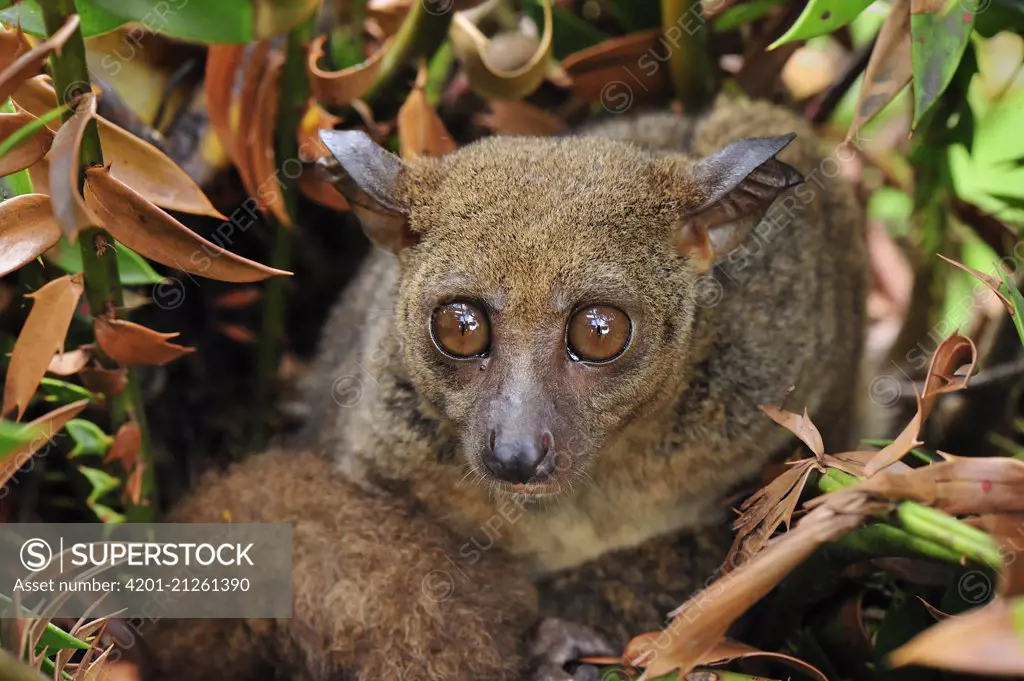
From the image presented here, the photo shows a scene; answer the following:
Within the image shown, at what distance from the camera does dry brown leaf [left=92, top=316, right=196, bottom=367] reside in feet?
6.73

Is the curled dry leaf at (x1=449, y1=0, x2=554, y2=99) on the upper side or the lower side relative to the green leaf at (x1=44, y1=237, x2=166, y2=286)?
upper

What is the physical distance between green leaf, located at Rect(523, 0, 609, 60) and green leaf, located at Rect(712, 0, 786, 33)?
0.43 m

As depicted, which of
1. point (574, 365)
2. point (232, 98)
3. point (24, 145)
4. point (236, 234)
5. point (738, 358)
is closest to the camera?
point (24, 145)

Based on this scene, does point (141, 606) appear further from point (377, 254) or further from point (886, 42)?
point (886, 42)

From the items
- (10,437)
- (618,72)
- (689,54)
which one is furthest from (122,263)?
(689,54)

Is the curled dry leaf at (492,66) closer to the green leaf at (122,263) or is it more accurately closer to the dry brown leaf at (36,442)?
the green leaf at (122,263)

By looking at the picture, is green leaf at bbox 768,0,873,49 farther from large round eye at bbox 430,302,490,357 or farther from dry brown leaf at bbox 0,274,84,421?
dry brown leaf at bbox 0,274,84,421

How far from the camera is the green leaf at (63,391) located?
2115 mm

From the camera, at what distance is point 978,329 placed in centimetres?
327

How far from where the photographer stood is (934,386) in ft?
5.92

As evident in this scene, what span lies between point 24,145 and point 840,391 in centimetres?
218

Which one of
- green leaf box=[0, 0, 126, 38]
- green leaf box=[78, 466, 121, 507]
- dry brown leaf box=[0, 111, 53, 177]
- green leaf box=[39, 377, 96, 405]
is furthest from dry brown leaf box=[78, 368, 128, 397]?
green leaf box=[0, 0, 126, 38]

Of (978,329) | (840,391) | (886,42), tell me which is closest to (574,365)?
(886,42)

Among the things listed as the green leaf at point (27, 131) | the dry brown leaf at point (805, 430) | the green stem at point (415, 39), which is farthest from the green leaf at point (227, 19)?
the dry brown leaf at point (805, 430)
